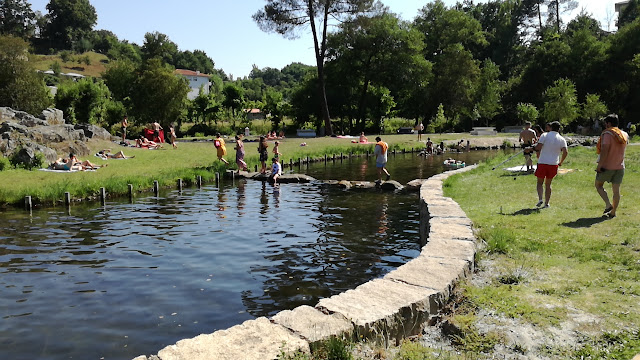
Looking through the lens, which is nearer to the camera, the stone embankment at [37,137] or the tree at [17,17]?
the stone embankment at [37,137]

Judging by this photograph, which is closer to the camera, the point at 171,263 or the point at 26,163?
the point at 171,263

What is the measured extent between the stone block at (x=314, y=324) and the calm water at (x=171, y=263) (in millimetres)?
2308

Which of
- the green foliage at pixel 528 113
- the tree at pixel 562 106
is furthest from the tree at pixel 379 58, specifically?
the tree at pixel 562 106

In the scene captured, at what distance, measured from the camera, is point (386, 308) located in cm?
525

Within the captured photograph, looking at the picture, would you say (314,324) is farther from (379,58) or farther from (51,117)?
(379,58)

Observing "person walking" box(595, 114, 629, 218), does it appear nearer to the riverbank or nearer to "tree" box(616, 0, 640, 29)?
the riverbank

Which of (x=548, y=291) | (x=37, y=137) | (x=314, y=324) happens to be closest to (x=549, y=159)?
(x=548, y=291)

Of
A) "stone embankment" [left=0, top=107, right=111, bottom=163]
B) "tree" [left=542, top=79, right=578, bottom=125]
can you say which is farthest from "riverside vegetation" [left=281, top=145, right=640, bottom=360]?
"tree" [left=542, top=79, right=578, bottom=125]

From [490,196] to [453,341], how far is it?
8.46m

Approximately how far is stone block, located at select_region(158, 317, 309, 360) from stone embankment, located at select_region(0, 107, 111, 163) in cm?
2043

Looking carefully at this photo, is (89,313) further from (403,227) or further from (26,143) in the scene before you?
(26,143)

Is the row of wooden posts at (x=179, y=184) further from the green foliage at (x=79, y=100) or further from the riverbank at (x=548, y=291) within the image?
the green foliage at (x=79, y=100)

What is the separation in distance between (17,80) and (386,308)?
38.8 metres

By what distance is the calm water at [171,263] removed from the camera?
6.88 metres
